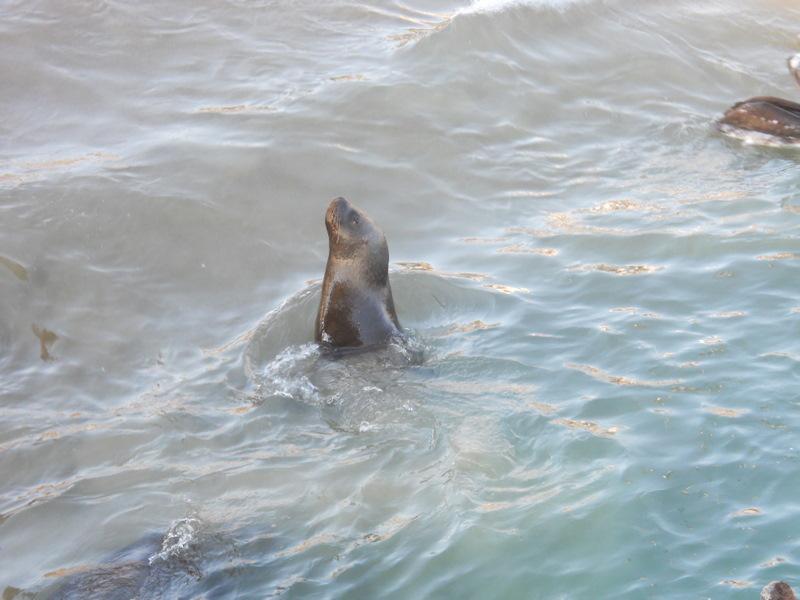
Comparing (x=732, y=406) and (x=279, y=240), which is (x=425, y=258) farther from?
(x=732, y=406)

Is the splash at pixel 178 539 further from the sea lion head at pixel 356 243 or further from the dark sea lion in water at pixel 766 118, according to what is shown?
the dark sea lion in water at pixel 766 118

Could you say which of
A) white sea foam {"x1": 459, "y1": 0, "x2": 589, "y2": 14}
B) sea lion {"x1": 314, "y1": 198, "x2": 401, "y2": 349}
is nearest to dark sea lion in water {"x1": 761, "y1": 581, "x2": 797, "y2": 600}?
sea lion {"x1": 314, "y1": 198, "x2": 401, "y2": 349}

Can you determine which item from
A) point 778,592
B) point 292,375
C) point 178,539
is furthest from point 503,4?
point 778,592

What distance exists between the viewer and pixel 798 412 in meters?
6.77

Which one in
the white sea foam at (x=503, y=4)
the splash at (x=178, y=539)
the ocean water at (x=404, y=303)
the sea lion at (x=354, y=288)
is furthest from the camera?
the white sea foam at (x=503, y=4)

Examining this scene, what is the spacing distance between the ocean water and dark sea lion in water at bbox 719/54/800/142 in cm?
21

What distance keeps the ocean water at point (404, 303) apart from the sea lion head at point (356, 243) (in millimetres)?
693

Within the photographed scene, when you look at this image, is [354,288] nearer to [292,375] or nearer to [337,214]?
[337,214]

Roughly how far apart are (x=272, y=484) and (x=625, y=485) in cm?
207

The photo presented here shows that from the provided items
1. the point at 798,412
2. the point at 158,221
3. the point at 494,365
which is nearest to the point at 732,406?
the point at 798,412

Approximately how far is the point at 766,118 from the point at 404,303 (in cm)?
467

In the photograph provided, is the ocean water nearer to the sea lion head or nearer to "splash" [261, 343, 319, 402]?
"splash" [261, 343, 319, 402]

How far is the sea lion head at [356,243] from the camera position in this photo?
7805 mm

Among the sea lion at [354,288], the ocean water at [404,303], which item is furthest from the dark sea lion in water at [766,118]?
the sea lion at [354,288]
